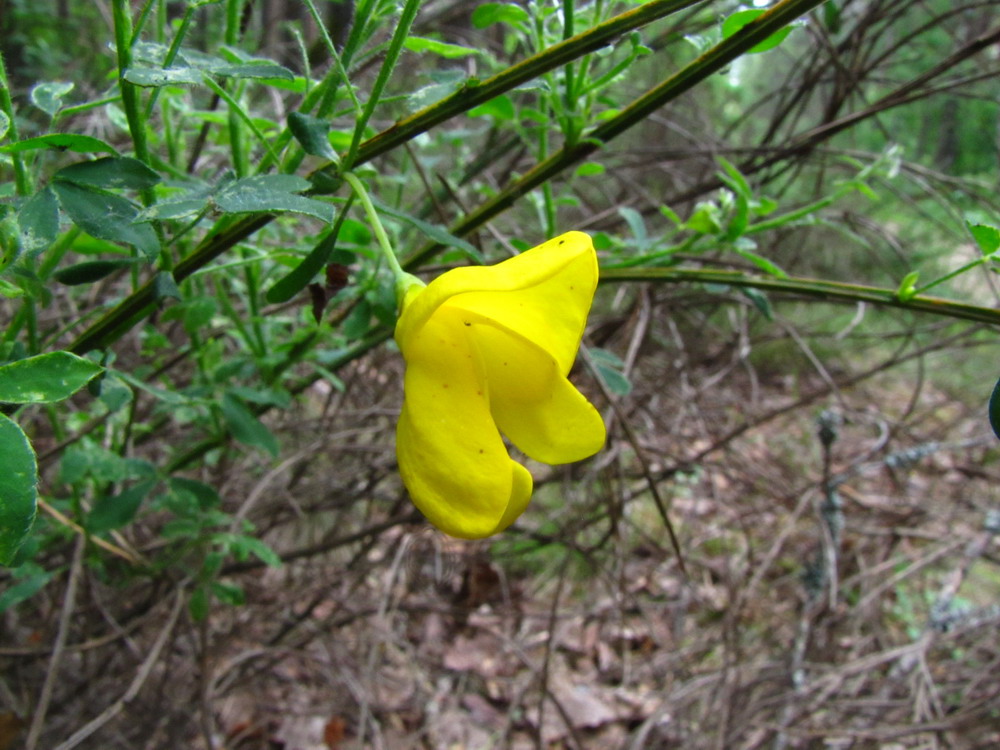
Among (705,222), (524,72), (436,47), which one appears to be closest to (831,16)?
(705,222)

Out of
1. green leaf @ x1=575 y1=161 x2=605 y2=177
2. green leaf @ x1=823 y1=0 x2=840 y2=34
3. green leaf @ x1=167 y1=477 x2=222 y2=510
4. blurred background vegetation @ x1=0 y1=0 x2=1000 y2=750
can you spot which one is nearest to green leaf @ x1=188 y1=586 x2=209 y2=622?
blurred background vegetation @ x1=0 y1=0 x2=1000 y2=750

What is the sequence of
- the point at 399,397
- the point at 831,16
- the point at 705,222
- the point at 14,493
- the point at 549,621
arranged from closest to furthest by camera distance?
the point at 14,493 < the point at 705,222 < the point at 831,16 < the point at 399,397 < the point at 549,621

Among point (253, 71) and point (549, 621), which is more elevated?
point (253, 71)

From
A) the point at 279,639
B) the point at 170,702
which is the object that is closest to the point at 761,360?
the point at 279,639

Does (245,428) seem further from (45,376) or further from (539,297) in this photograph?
(539,297)

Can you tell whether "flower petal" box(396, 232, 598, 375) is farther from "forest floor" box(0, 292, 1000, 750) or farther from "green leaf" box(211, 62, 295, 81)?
"forest floor" box(0, 292, 1000, 750)

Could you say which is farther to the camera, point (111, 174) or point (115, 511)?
point (115, 511)

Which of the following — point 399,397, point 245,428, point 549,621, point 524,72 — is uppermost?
point 524,72
